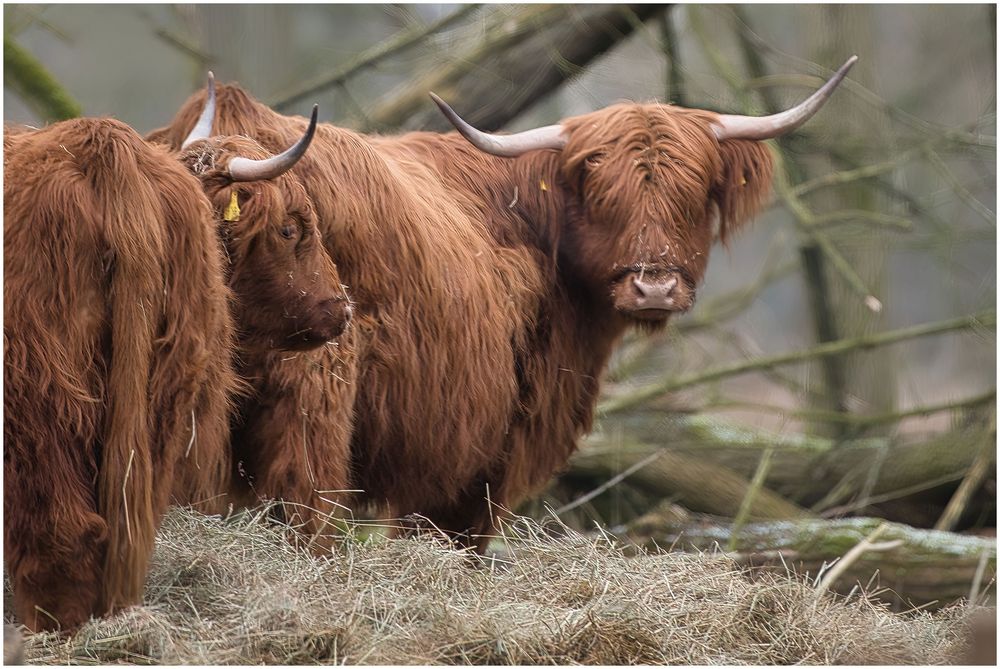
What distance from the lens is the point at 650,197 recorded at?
17.4ft

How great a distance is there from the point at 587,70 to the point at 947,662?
16.3 ft

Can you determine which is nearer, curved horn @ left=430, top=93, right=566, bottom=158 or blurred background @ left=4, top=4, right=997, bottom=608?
curved horn @ left=430, top=93, right=566, bottom=158

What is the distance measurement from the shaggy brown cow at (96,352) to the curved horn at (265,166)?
0.96 feet

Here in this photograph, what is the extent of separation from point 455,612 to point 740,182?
2.88 m

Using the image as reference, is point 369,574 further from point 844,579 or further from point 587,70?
point 587,70

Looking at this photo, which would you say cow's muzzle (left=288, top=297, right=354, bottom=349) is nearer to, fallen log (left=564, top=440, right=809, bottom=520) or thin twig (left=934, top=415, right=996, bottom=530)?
fallen log (left=564, top=440, right=809, bottom=520)

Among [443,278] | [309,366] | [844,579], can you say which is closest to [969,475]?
[844,579]

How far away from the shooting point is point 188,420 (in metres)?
3.62

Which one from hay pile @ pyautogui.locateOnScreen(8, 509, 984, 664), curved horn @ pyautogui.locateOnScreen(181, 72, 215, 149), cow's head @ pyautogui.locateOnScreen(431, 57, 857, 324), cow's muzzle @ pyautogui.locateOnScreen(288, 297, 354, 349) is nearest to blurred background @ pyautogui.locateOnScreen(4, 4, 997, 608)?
cow's head @ pyautogui.locateOnScreen(431, 57, 857, 324)

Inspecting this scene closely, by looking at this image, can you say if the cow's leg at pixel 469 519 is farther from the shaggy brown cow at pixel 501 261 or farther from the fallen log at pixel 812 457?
the fallen log at pixel 812 457

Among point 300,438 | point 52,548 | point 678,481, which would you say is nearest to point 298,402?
point 300,438

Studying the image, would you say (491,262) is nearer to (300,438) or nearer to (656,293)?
(656,293)

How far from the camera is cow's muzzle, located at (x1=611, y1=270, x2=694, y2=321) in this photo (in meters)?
5.16

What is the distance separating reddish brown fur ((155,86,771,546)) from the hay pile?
2.42 feet
